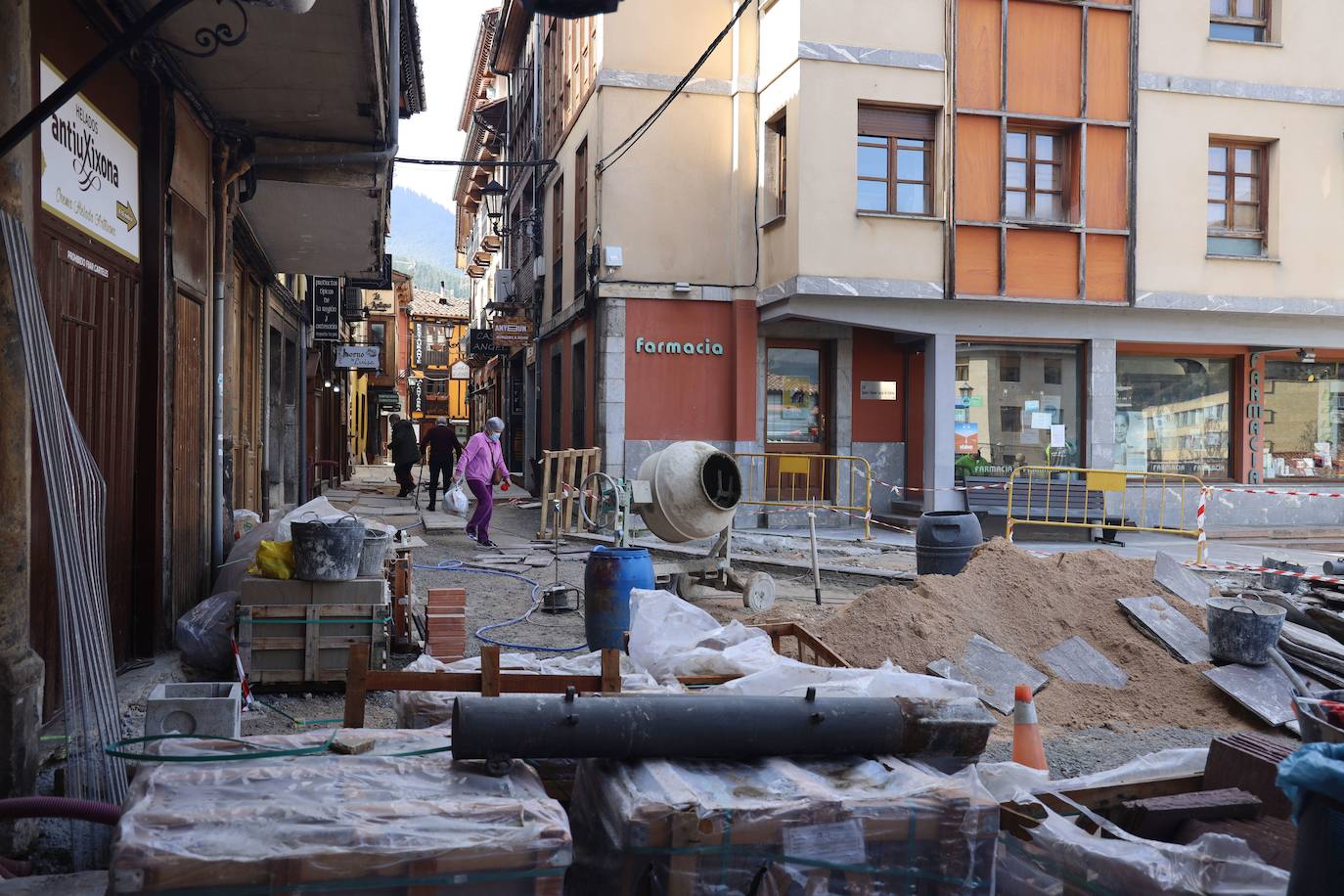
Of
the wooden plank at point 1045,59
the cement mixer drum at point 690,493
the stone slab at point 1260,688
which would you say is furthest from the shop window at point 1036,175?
the stone slab at point 1260,688

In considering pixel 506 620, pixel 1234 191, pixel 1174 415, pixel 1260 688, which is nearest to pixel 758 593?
pixel 506 620

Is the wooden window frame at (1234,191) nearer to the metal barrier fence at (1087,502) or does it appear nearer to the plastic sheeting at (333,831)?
the metal barrier fence at (1087,502)

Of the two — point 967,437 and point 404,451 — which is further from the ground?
point 967,437

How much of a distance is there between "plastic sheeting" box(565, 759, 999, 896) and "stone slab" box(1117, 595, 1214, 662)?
198 inches

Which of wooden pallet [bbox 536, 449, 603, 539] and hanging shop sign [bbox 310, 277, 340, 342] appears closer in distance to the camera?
wooden pallet [bbox 536, 449, 603, 539]

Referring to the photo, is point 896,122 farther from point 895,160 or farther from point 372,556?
point 372,556

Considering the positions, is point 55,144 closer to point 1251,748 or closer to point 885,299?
point 1251,748

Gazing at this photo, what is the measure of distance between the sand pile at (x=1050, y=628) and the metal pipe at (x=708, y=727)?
354 centimetres

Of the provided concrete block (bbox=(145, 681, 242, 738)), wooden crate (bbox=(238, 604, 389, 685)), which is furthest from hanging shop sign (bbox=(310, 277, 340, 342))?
concrete block (bbox=(145, 681, 242, 738))

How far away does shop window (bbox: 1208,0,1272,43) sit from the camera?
1737 cm

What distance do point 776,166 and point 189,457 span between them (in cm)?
1191

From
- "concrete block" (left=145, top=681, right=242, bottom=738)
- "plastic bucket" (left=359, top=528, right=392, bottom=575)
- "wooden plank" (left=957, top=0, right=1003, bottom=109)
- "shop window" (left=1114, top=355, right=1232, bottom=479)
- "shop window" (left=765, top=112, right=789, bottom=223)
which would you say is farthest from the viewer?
"shop window" (left=1114, top=355, right=1232, bottom=479)

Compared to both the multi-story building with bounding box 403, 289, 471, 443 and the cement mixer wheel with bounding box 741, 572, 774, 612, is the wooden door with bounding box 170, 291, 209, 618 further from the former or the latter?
the multi-story building with bounding box 403, 289, 471, 443

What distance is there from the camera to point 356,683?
3.64 meters
